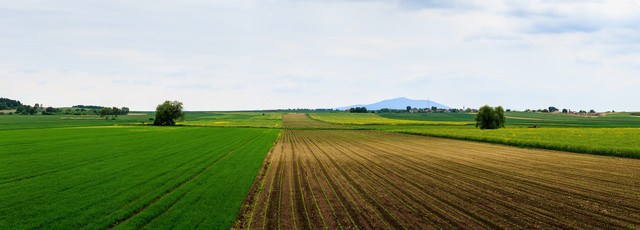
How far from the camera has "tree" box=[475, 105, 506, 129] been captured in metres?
73.7

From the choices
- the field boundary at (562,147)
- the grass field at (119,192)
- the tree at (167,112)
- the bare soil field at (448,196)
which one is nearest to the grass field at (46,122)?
the tree at (167,112)

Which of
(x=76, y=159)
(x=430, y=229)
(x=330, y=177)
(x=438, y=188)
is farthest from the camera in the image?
(x=76, y=159)

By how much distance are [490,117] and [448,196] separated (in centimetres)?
7341

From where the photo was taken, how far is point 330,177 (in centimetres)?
1753

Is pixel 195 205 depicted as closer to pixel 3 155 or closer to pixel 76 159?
pixel 76 159

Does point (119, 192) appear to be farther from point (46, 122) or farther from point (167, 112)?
point (46, 122)

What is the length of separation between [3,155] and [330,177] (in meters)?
28.4

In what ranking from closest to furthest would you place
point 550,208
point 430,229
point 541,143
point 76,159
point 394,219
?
point 430,229
point 394,219
point 550,208
point 76,159
point 541,143

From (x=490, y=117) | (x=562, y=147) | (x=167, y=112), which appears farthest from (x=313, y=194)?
(x=167, y=112)

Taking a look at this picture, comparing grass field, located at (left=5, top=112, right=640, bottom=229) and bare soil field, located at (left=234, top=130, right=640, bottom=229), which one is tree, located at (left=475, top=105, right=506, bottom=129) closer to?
grass field, located at (left=5, top=112, right=640, bottom=229)

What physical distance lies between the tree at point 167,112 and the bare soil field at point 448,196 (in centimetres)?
8736

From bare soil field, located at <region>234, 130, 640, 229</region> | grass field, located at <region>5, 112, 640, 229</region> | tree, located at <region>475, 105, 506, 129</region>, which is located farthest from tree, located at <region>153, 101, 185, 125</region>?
tree, located at <region>475, 105, 506, 129</region>

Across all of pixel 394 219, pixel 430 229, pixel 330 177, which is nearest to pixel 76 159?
pixel 330 177

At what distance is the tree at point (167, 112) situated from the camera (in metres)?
92.5
